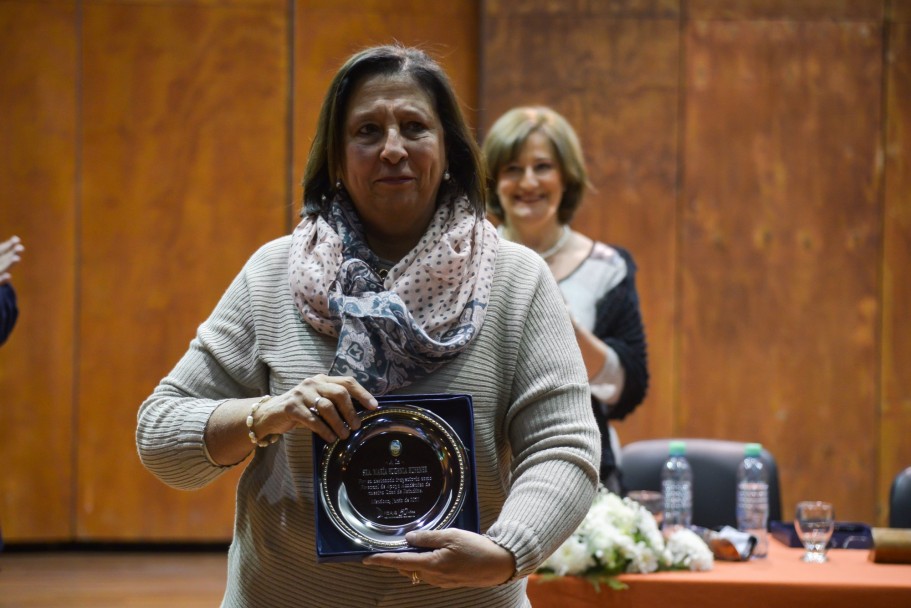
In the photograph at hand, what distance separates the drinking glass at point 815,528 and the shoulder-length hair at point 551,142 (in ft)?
3.49

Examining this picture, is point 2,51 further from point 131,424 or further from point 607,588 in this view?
point 607,588

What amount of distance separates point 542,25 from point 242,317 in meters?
3.85

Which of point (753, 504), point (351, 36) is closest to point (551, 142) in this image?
point (753, 504)

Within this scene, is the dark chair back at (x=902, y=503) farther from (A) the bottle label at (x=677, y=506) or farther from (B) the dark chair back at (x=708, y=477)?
(A) the bottle label at (x=677, y=506)

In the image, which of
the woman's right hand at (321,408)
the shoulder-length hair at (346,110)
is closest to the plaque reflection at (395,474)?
the woman's right hand at (321,408)

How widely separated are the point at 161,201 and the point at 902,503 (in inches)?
148

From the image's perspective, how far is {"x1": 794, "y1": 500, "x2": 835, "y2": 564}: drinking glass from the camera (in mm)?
2652

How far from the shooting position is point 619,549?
2385 millimetres

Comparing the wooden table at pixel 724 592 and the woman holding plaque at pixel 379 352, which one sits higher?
the woman holding plaque at pixel 379 352

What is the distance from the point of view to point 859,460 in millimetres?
5172

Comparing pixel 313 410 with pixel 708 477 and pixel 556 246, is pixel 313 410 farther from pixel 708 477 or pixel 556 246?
pixel 708 477

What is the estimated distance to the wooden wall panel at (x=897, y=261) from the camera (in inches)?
201

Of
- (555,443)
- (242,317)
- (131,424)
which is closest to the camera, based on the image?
(555,443)

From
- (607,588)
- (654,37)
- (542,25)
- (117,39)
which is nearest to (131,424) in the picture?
(117,39)
